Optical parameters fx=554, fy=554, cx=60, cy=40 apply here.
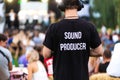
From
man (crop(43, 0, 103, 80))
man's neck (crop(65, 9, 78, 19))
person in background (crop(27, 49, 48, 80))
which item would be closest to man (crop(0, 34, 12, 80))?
person in background (crop(27, 49, 48, 80))

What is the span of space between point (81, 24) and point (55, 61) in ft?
1.88

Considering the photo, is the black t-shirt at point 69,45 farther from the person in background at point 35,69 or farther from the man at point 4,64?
the person in background at point 35,69

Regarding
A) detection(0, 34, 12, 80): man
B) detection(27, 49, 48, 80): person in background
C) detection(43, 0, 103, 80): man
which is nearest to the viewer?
detection(43, 0, 103, 80): man

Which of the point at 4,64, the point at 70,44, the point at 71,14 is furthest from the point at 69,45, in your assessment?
the point at 4,64

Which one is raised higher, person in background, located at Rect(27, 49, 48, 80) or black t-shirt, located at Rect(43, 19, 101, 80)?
black t-shirt, located at Rect(43, 19, 101, 80)

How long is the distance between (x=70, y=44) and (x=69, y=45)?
18mm

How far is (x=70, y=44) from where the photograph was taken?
22.7 ft

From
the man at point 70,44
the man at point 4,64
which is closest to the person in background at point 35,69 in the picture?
the man at point 4,64

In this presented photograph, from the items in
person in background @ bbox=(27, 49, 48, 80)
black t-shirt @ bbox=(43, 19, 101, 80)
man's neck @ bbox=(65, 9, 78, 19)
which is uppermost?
man's neck @ bbox=(65, 9, 78, 19)

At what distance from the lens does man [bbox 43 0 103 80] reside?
6.95m

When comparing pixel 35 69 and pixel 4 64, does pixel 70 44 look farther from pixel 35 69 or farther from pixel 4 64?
pixel 35 69

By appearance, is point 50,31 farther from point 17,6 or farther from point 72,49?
point 17,6

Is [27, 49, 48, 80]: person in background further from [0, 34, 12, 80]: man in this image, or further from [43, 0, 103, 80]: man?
[43, 0, 103, 80]: man

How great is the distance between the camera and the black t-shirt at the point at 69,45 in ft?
22.8
